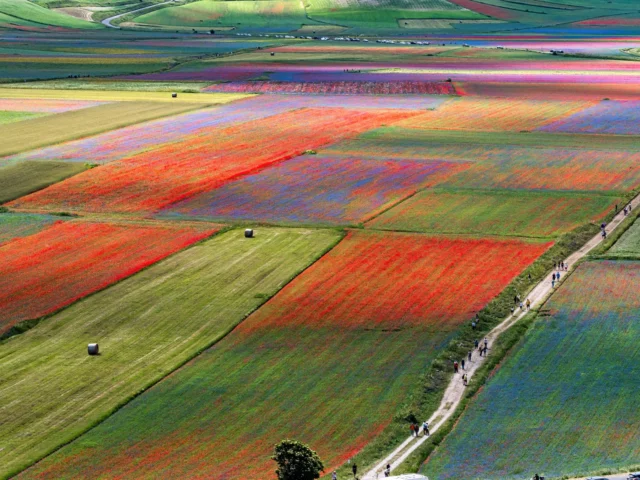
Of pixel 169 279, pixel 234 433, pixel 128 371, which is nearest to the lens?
pixel 234 433

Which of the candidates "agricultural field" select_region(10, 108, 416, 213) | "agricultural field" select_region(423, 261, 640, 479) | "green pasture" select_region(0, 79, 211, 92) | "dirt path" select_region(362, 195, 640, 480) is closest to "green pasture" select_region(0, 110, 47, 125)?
"agricultural field" select_region(10, 108, 416, 213)

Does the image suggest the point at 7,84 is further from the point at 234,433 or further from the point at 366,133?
the point at 234,433

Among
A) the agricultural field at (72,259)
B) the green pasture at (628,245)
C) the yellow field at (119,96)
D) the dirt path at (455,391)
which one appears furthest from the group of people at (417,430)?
the yellow field at (119,96)

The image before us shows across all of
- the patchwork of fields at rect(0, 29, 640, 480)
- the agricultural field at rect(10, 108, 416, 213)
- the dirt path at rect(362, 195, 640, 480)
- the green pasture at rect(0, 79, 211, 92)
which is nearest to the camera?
the dirt path at rect(362, 195, 640, 480)

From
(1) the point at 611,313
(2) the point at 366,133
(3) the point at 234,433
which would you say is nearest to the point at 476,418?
(3) the point at 234,433

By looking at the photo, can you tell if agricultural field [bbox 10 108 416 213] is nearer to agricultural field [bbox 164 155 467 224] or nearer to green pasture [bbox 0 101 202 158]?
agricultural field [bbox 164 155 467 224]

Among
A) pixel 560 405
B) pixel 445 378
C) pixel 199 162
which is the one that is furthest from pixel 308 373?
pixel 199 162

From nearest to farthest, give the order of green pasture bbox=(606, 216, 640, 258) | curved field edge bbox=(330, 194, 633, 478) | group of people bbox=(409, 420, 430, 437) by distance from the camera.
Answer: curved field edge bbox=(330, 194, 633, 478) < group of people bbox=(409, 420, 430, 437) < green pasture bbox=(606, 216, 640, 258)
